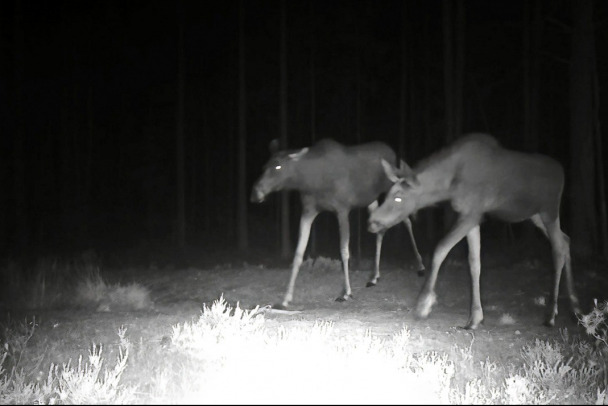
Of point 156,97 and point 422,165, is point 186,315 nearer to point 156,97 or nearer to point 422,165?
point 422,165

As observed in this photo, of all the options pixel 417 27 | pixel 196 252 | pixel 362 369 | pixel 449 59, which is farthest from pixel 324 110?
pixel 362 369

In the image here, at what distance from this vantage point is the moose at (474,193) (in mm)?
8273

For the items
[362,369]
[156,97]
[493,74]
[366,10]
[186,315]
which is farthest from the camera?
[156,97]

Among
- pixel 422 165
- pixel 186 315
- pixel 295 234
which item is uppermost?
pixel 422 165

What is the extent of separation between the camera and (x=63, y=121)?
34906 mm

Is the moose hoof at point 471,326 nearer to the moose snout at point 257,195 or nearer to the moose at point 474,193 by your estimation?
the moose at point 474,193

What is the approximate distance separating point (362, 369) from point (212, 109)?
121 ft

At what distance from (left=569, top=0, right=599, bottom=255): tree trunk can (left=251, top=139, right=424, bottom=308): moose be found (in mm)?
7205

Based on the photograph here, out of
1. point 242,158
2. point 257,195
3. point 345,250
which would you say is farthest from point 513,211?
point 242,158

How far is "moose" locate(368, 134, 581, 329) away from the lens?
27.1 feet

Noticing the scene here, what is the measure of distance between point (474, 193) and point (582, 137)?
9212 mm

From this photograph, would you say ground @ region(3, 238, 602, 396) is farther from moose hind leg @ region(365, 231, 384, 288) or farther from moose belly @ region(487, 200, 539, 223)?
moose belly @ region(487, 200, 539, 223)

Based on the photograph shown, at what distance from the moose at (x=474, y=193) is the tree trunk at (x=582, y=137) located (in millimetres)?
7231

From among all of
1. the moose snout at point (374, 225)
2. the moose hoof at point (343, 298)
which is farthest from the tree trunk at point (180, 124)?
the moose snout at point (374, 225)
